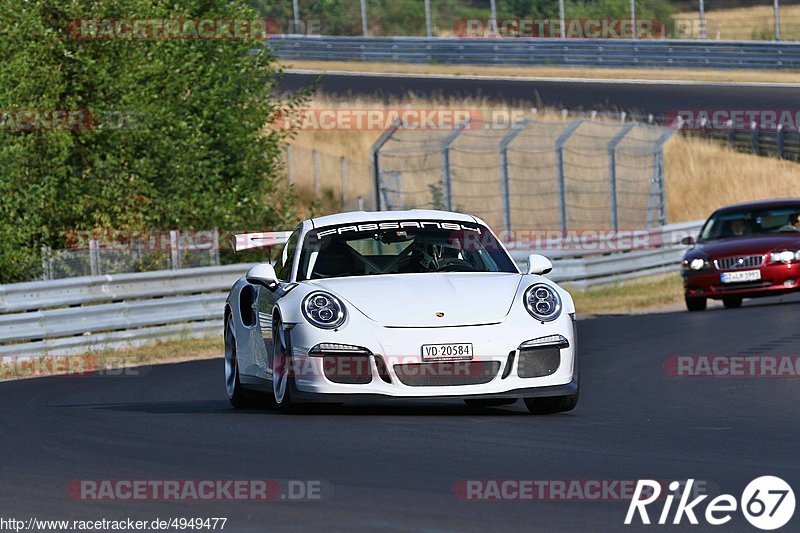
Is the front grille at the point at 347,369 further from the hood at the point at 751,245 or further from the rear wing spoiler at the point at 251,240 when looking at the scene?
the hood at the point at 751,245

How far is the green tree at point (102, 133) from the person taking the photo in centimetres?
2141

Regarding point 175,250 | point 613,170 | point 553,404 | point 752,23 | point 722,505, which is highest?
point 722,505

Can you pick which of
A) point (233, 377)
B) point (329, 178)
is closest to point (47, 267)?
point (233, 377)

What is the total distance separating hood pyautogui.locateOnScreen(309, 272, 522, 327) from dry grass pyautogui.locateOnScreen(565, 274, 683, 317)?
501 inches

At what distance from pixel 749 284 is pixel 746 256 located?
14.2 inches

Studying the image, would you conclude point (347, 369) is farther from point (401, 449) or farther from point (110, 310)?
point (110, 310)

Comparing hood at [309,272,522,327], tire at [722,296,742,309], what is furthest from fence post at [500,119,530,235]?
hood at [309,272,522,327]

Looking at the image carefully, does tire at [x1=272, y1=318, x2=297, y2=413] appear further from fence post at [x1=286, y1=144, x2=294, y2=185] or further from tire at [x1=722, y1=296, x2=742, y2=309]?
fence post at [x1=286, y1=144, x2=294, y2=185]

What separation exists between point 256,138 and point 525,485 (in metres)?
19.6

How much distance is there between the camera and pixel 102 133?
2280cm

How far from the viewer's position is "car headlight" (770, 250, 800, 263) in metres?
20.0

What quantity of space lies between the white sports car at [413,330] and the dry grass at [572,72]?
1315 inches

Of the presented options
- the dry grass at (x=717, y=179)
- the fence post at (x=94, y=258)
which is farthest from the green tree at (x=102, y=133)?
the dry grass at (x=717, y=179)

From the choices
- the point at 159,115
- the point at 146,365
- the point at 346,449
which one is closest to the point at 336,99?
the point at 159,115
